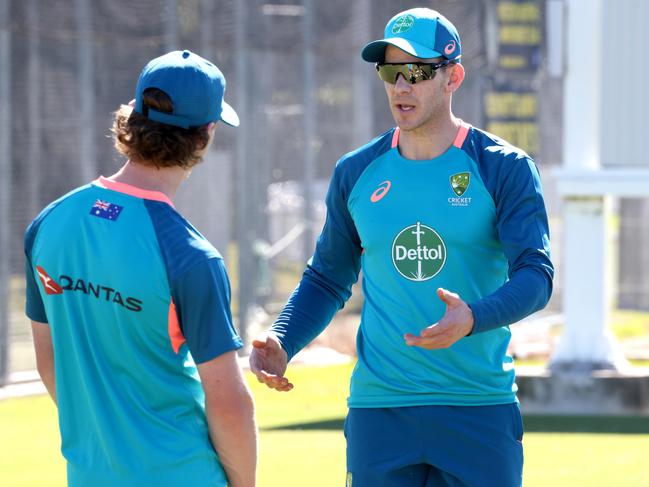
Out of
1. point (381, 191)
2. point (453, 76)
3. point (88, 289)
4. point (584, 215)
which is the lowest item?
point (584, 215)

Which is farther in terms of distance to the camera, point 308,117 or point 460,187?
point 308,117

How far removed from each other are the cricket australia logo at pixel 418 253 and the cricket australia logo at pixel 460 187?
0.11 meters

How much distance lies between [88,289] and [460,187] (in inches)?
49.5

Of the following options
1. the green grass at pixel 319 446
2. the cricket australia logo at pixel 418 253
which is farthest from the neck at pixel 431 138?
the green grass at pixel 319 446

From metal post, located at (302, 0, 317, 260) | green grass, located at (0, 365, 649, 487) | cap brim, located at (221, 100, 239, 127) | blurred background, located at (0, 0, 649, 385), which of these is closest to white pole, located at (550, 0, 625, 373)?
blurred background, located at (0, 0, 649, 385)

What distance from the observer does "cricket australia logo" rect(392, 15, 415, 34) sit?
Answer: 3.86 meters

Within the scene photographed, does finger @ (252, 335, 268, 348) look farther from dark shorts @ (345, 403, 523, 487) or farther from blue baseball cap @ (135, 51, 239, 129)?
blue baseball cap @ (135, 51, 239, 129)

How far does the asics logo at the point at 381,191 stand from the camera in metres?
3.83

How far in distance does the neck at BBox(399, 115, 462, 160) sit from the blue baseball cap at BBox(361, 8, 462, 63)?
0.69ft

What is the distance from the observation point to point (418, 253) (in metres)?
3.72

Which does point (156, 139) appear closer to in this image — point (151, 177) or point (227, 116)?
point (151, 177)

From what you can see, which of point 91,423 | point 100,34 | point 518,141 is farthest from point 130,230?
point 518,141

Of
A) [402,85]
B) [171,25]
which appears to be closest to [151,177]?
[402,85]

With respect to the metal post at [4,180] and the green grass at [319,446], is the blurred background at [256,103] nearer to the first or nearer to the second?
the metal post at [4,180]
